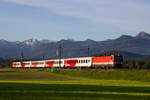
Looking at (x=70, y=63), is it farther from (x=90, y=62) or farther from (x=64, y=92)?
(x=64, y=92)

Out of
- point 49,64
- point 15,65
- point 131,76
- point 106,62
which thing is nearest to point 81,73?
point 106,62

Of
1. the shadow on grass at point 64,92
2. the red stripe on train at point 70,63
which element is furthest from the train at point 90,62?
the shadow on grass at point 64,92

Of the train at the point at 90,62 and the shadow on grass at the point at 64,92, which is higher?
the train at the point at 90,62

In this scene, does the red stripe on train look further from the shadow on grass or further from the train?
the shadow on grass

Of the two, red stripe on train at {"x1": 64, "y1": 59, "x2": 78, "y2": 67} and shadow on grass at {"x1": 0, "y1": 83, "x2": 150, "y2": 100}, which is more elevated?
red stripe on train at {"x1": 64, "y1": 59, "x2": 78, "y2": 67}

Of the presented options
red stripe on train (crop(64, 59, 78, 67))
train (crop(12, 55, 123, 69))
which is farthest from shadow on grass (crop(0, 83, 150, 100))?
red stripe on train (crop(64, 59, 78, 67))

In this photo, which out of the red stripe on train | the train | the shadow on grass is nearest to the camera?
the shadow on grass

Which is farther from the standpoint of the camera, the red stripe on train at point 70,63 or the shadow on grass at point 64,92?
the red stripe on train at point 70,63

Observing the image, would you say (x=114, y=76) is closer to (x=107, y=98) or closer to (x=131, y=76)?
(x=131, y=76)

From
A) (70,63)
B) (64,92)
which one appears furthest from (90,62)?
(64,92)

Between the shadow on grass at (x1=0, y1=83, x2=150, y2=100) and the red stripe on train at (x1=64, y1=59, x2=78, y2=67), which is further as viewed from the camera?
the red stripe on train at (x1=64, y1=59, x2=78, y2=67)

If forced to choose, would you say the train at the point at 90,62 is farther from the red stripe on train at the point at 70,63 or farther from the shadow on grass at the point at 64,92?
the shadow on grass at the point at 64,92

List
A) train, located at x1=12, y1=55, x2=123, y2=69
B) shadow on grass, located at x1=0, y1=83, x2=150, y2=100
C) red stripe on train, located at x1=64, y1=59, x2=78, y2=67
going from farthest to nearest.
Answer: red stripe on train, located at x1=64, y1=59, x2=78, y2=67 < train, located at x1=12, y1=55, x2=123, y2=69 < shadow on grass, located at x1=0, y1=83, x2=150, y2=100

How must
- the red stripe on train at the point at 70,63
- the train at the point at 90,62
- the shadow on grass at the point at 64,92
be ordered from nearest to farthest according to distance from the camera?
1. the shadow on grass at the point at 64,92
2. the train at the point at 90,62
3. the red stripe on train at the point at 70,63
